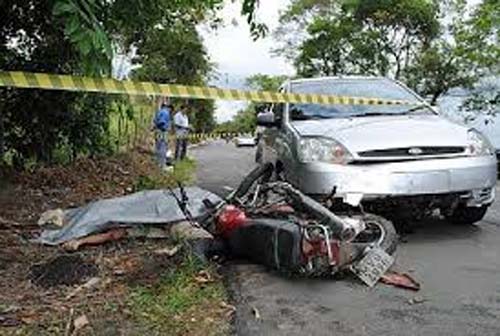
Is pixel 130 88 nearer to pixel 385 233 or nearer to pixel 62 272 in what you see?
pixel 62 272

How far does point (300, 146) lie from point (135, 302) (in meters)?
2.37

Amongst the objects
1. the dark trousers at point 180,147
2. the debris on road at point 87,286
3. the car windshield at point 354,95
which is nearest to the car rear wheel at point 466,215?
the car windshield at point 354,95

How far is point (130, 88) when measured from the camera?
17.9 feet

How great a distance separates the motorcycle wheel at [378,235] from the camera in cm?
542

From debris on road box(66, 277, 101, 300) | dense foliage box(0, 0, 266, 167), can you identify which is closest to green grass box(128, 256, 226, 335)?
debris on road box(66, 277, 101, 300)

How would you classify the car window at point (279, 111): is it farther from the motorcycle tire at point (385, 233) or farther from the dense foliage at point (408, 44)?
the dense foliage at point (408, 44)

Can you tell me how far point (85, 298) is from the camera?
451 centimetres

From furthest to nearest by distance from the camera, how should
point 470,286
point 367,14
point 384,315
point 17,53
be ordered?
1. point 367,14
2. point 17,53
3. point 470,286
4. point 384,315

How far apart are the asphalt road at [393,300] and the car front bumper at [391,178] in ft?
1.66

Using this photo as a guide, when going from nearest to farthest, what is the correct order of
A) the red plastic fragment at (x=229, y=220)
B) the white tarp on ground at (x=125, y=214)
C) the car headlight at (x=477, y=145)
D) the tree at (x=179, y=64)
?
the red plastic fragment at (x=229, y=220), the white tarp on ground at (x=125, y=214), the car headlight at (x=477, y=145), the tree at (x=179, y=64)

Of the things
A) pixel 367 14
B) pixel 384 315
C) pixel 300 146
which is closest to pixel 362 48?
pixel 367 14

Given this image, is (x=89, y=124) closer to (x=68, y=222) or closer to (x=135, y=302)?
(x=68, y=222)

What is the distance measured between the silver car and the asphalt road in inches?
17.3

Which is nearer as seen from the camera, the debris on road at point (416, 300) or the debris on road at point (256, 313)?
the debris on road at point (256, 313)
